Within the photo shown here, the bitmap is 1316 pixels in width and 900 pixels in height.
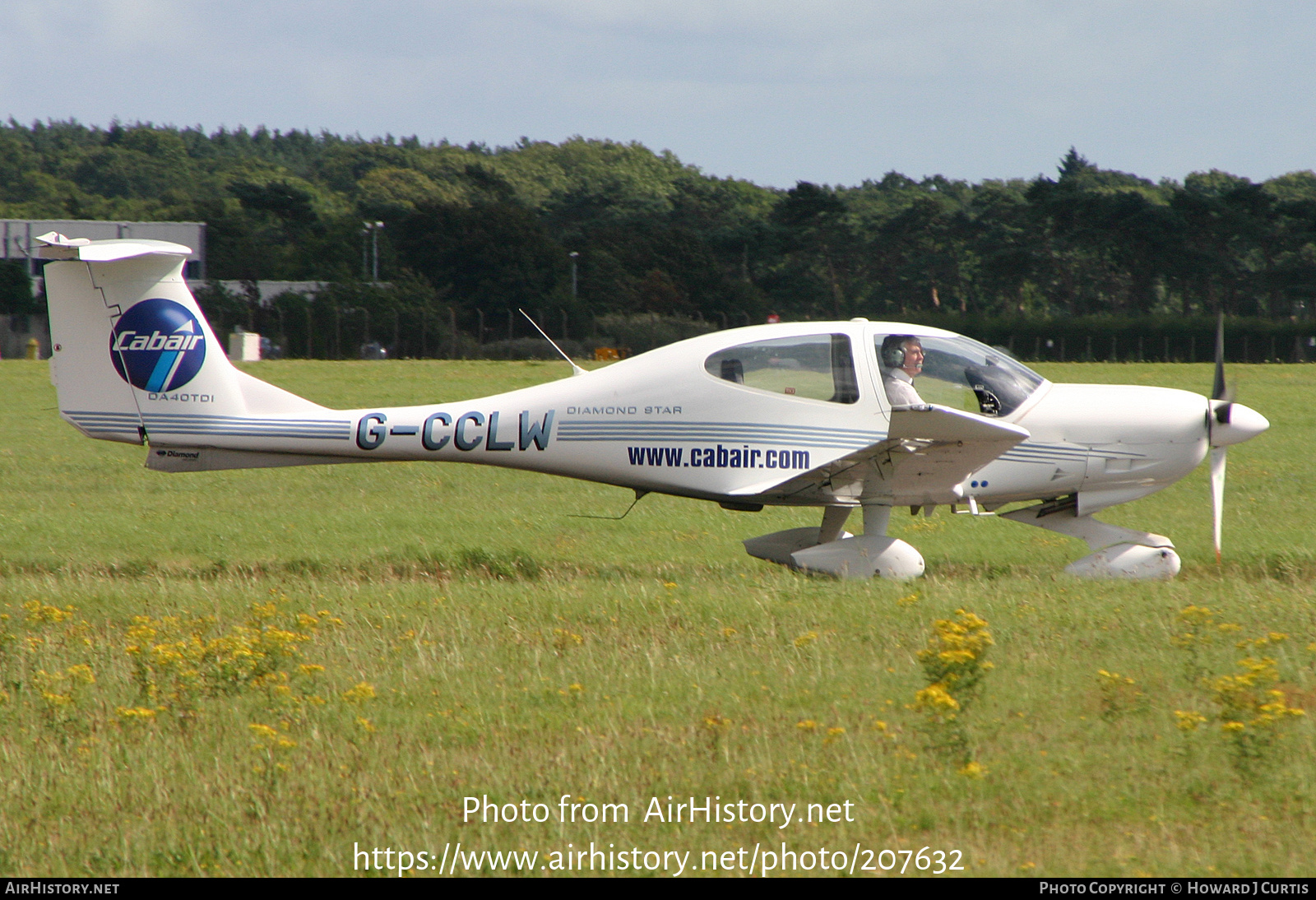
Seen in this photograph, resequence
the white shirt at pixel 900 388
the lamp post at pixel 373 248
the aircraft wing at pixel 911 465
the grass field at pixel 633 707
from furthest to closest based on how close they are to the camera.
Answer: the lamp post at pixel 373 248
the white shirt at pixel 900 388
the aircraft wing at pixel 911 465
the grass field at pixel 633 707

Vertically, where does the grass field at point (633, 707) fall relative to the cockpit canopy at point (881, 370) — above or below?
below

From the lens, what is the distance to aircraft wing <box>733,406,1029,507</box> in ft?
28.1

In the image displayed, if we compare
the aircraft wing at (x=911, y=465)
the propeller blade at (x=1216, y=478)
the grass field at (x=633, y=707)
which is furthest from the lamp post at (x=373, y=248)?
the propeller blade at (x=1216, y=478)

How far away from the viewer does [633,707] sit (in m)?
5.94

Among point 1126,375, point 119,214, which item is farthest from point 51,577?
point 119,214

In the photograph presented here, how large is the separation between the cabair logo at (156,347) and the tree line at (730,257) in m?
36.8

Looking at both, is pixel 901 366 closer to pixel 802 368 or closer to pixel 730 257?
pixel 802 368

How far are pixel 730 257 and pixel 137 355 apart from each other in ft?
195

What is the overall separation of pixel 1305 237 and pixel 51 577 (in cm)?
6079

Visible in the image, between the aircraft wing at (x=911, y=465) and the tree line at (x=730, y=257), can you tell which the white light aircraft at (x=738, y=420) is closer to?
the aircraft wing at (x=911, y=465)

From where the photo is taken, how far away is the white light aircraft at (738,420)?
30.5 feet

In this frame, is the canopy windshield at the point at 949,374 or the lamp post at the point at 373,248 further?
the lamp post at the point at 373,248

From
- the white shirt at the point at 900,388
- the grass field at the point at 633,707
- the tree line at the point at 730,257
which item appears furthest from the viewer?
the tree line at the point at 730,257

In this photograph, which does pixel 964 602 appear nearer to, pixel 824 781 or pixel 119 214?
pixel 824 781
